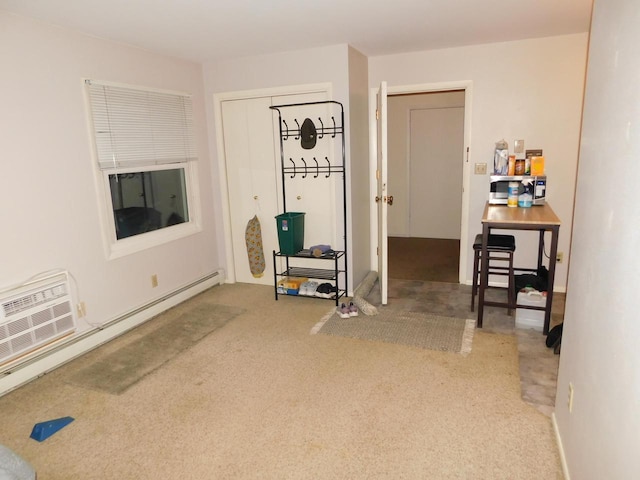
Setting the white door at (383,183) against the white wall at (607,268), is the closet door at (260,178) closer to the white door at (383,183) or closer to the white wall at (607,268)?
the white door at (383,183)

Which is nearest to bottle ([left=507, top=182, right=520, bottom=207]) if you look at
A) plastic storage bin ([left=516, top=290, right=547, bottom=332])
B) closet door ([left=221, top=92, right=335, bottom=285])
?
plastic storage bin ([left=516, top=290, right=547, bottom=332])

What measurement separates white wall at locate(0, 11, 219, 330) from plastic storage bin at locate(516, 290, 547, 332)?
3.13m

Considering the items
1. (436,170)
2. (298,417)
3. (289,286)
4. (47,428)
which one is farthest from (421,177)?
(47,428)

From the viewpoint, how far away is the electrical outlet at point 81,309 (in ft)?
10.4

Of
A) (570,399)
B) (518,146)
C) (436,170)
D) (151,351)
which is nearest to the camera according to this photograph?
(570,399)

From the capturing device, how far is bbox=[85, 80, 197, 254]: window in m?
3.33

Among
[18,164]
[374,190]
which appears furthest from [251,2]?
[374,190]

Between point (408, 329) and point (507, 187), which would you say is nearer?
point (408, 329)

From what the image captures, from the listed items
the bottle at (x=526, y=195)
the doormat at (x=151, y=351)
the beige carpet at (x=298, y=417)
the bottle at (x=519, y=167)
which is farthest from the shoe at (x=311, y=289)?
the bottle at (x=519, y=167)

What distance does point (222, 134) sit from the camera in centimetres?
446

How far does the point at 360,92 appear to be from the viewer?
13.6 ft

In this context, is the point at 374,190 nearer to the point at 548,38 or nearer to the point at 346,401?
the point at 548,38

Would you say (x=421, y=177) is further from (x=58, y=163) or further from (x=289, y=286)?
(x=58, y=163)

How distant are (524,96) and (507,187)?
0.84 metres
